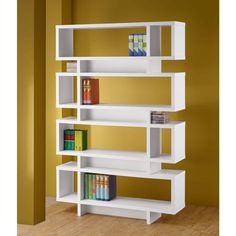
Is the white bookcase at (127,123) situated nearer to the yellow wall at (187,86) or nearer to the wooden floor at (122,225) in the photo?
the wooden floor at (122,225)

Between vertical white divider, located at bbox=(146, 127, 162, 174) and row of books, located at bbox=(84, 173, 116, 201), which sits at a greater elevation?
vertical white divider, located at bbox=(146, 127, 162, 174)

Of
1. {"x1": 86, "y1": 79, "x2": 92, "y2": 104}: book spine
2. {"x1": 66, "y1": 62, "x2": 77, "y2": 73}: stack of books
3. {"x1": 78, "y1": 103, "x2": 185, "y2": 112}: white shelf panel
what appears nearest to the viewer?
{"x1": 78, "y1": 103, "x2": 185, "y2": 112}: white shelf panel

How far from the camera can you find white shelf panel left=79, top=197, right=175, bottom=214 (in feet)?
18.5

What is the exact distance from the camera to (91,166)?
6.16 metres

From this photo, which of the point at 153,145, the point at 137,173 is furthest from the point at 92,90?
the point at 137,173

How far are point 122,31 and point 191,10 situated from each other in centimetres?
93

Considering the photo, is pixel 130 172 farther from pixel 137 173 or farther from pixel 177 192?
pixel 177 192

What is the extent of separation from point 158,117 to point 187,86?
3.23ft

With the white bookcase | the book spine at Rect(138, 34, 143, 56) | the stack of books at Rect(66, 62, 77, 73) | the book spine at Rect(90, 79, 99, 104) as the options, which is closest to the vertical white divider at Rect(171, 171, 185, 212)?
the white bookcase

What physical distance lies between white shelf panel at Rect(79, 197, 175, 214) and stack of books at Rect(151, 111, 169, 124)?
928 millimetres

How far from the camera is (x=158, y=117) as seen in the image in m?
5.58

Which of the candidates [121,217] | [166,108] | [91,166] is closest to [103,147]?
[91,166]

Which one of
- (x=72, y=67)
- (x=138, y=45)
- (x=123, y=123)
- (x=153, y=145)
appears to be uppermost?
(x=138, y=45)

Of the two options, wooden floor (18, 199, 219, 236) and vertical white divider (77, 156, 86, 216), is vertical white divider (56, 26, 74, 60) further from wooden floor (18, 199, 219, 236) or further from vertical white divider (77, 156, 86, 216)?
wooden floor (18, 199, 219, 236)
